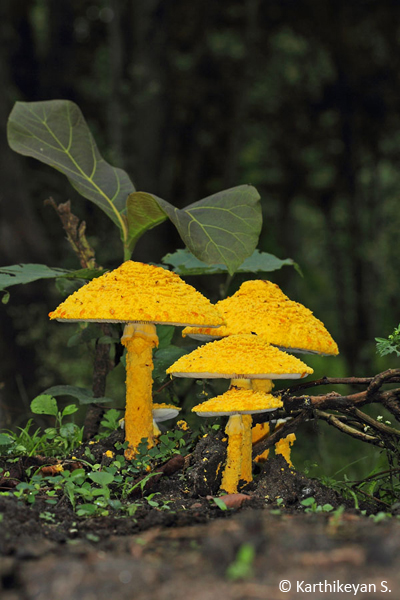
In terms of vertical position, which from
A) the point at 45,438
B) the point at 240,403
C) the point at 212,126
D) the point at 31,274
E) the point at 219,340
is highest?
the point at 212,126

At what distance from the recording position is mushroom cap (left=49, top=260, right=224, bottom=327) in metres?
2.53

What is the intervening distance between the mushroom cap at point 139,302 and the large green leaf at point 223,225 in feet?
0.92

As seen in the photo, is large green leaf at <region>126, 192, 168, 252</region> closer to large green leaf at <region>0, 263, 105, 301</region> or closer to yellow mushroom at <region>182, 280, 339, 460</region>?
large green leaf at <region>0, 263, 105, 301</region>

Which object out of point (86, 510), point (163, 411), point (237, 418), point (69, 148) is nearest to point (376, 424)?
point (237, 418)

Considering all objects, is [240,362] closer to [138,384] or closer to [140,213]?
[138,384]

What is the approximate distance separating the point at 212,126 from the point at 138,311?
21.3ft

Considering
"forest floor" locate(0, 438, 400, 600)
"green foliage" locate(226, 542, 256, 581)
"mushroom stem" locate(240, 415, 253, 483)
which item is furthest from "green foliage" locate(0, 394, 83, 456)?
"green foliage" locate(226, 542, 256, 581)

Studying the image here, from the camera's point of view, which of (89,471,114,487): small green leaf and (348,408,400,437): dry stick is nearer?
(89,471,114,487): small green leaf

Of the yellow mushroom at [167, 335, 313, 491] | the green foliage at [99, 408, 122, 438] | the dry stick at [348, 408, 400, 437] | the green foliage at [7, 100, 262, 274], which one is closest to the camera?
the yellow mushroom at [167, 335, 313, 491]

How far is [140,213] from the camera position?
325 centimetres

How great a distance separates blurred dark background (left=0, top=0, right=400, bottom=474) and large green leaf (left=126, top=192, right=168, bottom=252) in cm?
173

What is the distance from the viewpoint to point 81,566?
139 centimetres

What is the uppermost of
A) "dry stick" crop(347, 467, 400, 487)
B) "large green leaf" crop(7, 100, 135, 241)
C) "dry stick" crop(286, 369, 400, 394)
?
"large green leaf" crop(7, 100, 135, 241)

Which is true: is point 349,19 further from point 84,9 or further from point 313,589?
point 313,589
